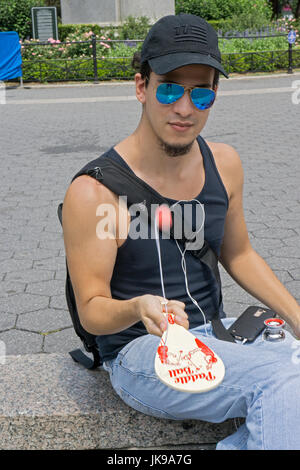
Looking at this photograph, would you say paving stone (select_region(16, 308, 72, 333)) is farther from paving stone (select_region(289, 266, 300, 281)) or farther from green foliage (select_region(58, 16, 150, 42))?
green foliage (select_region(58, 16, 150, 42))

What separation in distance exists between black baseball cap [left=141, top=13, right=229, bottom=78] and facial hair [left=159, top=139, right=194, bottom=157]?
0.27m

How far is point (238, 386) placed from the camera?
6.51ft

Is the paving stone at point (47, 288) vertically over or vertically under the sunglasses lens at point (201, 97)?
under

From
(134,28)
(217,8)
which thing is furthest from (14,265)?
(217,8)

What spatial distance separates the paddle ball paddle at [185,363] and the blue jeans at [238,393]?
3.4 inches

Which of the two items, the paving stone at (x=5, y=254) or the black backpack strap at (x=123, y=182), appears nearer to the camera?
the black backpack strap at (x=123, y=182)

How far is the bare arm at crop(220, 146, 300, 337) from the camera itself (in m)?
2.49

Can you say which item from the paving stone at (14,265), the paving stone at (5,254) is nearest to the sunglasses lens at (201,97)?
the paving stone at (14,265)

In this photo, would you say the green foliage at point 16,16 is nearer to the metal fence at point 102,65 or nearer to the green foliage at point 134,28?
the green foliage at point 134,28

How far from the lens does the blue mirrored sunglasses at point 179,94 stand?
216cm

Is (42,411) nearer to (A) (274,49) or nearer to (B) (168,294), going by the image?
(B) (168,294)

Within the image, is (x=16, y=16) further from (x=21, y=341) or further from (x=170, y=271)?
(x=170, y=271)
